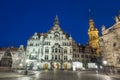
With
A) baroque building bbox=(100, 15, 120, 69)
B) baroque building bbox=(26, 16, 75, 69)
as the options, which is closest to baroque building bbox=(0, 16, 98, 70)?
baroque building bbox=(26, 16, 75, 69)

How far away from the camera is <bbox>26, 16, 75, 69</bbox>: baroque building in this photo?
66312 millimetres

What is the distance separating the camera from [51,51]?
67.4 m

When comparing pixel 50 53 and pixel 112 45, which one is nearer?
pixel 112 45

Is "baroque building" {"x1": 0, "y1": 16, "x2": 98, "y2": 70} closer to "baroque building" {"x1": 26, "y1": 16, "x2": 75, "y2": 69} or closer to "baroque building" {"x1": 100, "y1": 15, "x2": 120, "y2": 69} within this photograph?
"baroque building" {"x1": 26, "y1": 16, "x2": 75, "y2": 69}

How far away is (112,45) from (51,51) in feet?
93.3

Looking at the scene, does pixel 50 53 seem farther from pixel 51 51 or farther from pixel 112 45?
pixel 112 45

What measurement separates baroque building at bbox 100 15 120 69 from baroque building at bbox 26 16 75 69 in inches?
789

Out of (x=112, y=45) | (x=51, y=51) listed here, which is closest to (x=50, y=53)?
(x=51, y=51)

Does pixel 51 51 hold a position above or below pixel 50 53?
above

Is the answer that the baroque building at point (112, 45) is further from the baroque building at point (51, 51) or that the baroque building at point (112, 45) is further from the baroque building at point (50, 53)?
the baroque building at point (51, 51)

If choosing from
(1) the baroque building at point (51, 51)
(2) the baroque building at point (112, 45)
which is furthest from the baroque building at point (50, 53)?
(2) the baroque building at point (112, 45)

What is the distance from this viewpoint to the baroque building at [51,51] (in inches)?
2611

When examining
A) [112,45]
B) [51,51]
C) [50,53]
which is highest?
[112,45]

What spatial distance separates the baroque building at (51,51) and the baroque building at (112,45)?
20053mm
